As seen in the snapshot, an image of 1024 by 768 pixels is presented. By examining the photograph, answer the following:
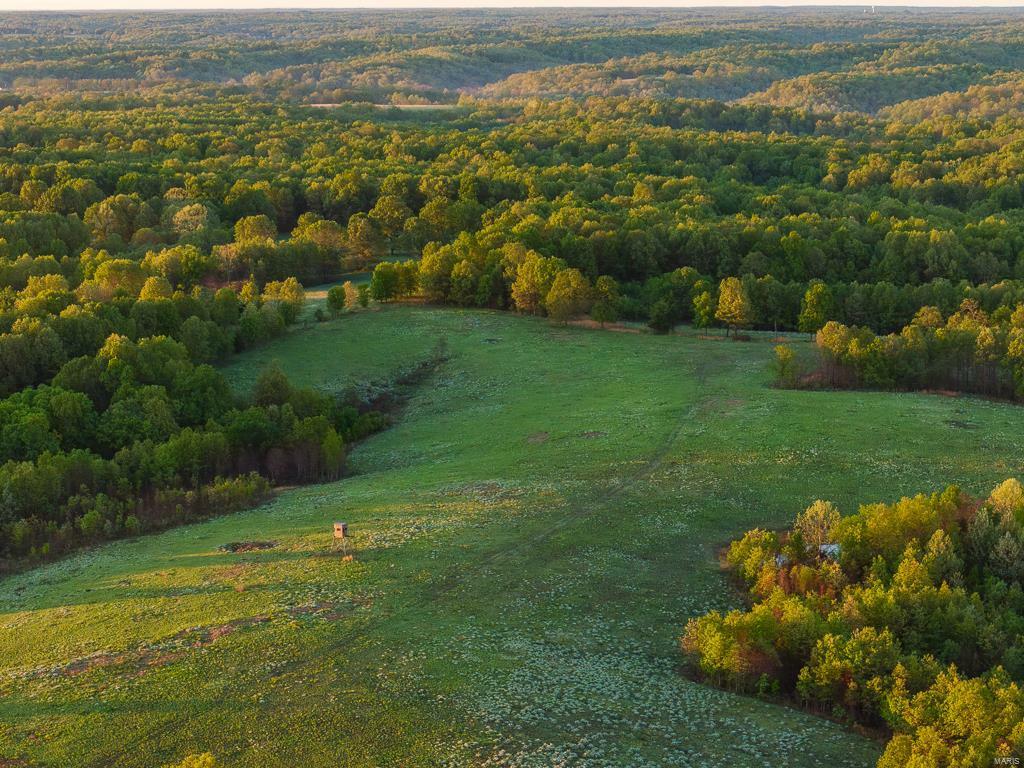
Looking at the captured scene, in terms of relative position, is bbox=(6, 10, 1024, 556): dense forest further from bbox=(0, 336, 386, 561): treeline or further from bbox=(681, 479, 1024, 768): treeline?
bbox=(681, 479, 1024, 768): treeline

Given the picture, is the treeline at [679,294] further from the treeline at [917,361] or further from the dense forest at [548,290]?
the treeline at [917,361]

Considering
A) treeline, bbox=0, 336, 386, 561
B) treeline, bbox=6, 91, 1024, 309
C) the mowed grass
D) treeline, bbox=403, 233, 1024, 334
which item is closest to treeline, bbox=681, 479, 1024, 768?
the mowed grass

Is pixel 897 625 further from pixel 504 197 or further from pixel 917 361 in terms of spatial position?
pixel 504 197

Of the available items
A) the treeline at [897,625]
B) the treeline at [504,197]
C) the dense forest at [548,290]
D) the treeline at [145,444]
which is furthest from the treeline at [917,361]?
the treeline at [145,444]

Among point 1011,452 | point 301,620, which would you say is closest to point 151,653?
point 301,620

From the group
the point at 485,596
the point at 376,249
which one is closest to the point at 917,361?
the point at 485,596
